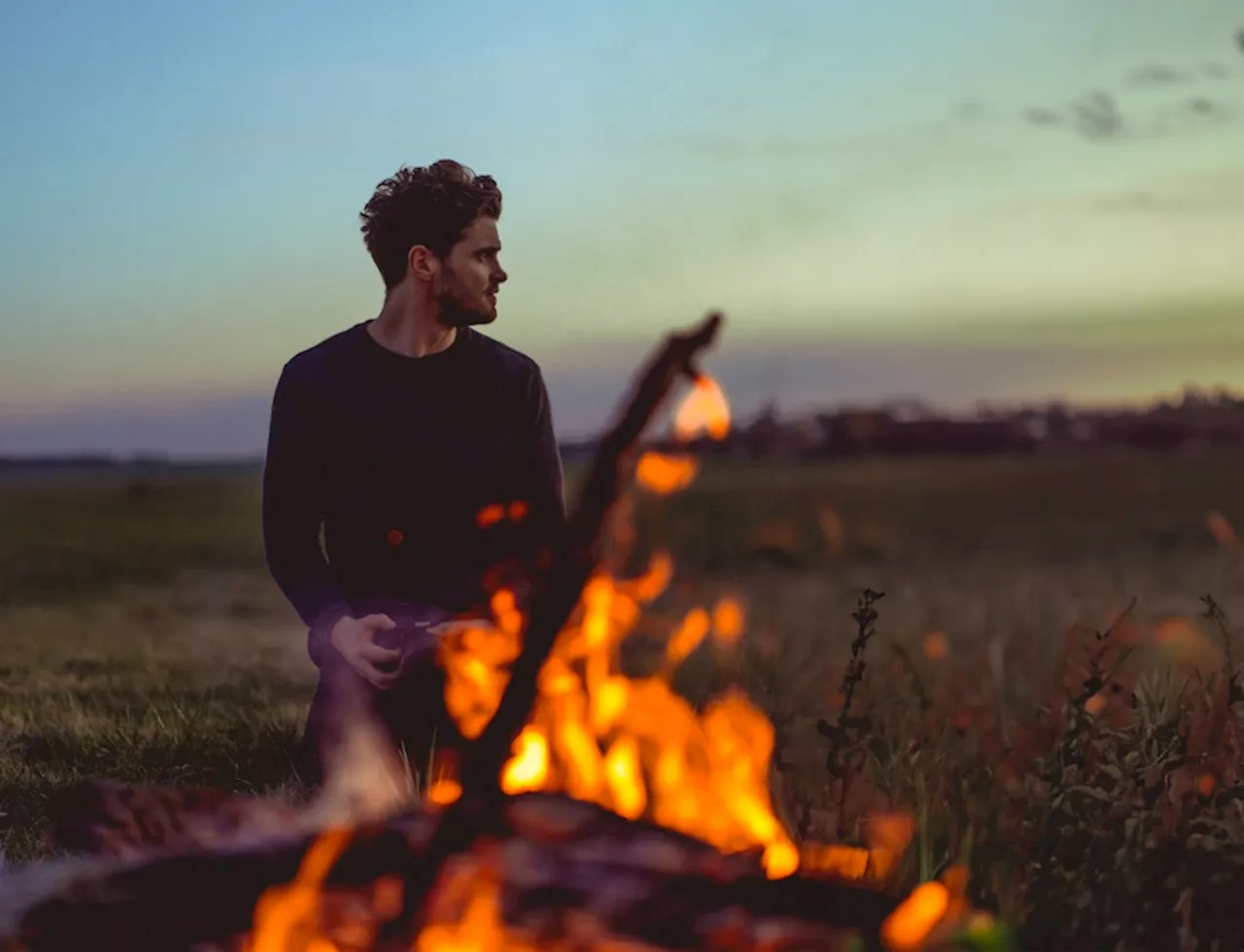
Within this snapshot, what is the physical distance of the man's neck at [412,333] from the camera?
4.32 metres

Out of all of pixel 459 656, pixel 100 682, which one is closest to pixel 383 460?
pixel 459 656

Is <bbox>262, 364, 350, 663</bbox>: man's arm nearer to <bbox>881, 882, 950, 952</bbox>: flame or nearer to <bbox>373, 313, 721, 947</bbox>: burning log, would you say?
<bbox>373, 313, 721, 947</bbox>: burning log

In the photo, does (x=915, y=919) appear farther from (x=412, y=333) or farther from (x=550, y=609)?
(x=412, y=333)

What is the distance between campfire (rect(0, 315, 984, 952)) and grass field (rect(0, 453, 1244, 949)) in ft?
1.36

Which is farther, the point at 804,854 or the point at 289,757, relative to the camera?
the point at 289,757

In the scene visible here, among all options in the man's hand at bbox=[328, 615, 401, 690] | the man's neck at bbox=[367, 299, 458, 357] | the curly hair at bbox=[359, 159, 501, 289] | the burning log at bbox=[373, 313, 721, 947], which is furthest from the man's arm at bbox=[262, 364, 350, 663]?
the burning log at bbox=[373, 313, 721, 947]

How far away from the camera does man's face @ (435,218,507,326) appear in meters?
4.23

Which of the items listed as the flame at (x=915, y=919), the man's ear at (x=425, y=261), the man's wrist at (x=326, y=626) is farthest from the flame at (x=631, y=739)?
the man's ear at (x=425, y=261)

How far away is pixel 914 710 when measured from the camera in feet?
14.5

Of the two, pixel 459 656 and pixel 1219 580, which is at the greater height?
pixel 459 656

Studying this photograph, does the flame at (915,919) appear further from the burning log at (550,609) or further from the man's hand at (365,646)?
the man's hand at (365,646)

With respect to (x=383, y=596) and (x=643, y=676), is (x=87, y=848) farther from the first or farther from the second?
(x=643, y=676)

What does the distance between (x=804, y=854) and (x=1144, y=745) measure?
1.10 m

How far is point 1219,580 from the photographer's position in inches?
434
